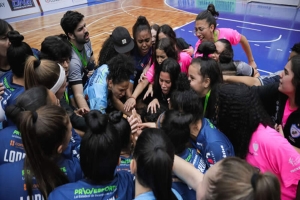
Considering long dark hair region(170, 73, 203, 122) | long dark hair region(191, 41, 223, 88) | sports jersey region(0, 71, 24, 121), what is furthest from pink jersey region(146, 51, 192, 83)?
sports jersey region(0, 71, 24, 121)

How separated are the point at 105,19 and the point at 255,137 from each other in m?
9.33

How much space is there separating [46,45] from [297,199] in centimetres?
239

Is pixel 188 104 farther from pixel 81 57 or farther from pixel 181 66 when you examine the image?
pixel 81 57

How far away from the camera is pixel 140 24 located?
3.02 meters

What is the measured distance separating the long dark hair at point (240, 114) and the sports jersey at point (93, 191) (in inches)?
30.8

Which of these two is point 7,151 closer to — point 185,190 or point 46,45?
point 185,190

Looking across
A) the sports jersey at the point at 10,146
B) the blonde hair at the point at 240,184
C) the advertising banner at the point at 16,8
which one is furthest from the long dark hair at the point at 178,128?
the advertising banner at the point at 16,8

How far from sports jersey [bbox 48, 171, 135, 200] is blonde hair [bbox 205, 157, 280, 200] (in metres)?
0.44

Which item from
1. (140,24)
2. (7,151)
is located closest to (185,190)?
(7,151)

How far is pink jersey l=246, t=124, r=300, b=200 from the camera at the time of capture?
142 cm

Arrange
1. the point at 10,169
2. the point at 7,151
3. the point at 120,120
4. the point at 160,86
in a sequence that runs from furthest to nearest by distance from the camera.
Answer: the point at 160,86 → the point at 120,120 → the point at 7,151 → the point at 10,169

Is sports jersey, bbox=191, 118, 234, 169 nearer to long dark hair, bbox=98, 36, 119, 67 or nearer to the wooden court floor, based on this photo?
long dark hair, bbox=98, 36, 119, 67

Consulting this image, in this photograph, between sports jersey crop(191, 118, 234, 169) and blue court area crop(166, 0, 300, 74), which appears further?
blue court area crop(166, 0, 300, 74)

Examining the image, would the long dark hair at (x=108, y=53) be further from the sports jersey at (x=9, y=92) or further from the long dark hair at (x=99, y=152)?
the long dark hair at (x=99, y=152)
